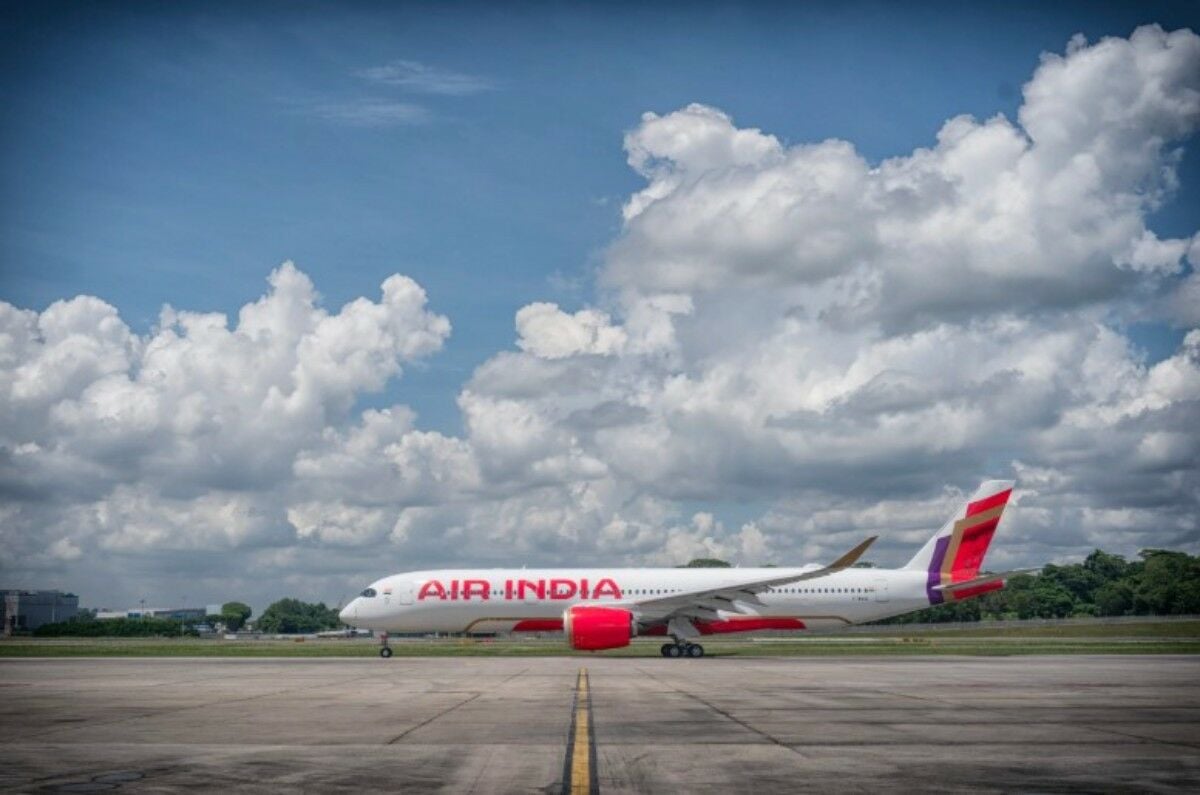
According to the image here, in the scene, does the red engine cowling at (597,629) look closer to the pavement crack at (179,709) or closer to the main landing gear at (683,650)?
the main landing gear at (683,650)

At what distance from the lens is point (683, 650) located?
4066 cm

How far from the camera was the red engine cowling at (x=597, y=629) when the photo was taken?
38688 millimetres

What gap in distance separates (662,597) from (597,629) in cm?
375

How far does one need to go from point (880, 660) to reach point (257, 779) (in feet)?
96.7

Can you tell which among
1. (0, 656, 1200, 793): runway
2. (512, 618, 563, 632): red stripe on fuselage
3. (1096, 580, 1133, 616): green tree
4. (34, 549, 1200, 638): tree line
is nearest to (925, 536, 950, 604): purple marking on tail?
(512, 618, 563, 632): red stripe on fuselage

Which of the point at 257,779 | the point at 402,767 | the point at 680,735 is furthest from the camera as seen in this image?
the point at 680,735

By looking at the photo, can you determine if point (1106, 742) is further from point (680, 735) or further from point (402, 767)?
point (402, 767)

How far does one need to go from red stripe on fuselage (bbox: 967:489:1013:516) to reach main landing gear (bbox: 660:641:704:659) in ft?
48.9

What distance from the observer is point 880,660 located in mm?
35812

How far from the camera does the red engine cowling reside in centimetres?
3869

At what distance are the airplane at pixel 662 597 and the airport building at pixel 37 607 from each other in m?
126

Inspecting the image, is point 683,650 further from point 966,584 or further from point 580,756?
point 580,756

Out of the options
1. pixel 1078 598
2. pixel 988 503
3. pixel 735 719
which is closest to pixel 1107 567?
pixel 1078 598

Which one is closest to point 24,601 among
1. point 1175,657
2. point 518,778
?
point 1175,657
